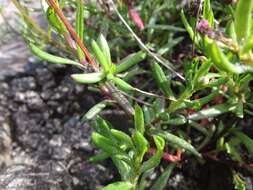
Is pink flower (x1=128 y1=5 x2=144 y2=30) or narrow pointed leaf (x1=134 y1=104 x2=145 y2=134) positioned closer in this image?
narrow pointed leaf (x1=134 y1=104 x2=145 y2=134)

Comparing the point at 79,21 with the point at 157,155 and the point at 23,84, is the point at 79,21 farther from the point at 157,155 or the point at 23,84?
the point at 23,84

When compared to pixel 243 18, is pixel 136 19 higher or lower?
lower

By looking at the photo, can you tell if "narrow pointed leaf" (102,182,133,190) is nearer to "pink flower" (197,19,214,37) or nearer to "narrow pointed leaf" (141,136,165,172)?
"narrow pointed leaf" (141,136,165,172)

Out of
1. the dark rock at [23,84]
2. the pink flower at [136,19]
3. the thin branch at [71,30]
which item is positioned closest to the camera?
the thin branch at [71,30]

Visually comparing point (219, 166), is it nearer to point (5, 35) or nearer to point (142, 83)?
point (142, 83)

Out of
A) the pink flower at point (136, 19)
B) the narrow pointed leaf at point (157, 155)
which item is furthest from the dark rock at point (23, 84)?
the narrow pointed leaf at point (157, 155)

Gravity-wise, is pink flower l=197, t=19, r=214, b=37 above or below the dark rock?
above

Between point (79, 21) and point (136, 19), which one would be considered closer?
point (79, 21)

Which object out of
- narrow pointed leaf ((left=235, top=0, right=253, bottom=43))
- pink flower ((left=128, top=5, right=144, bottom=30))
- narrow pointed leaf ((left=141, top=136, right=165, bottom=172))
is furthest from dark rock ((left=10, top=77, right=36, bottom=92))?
narrow pointed leaf ((left=235, top=0, right=253, bottom=43))

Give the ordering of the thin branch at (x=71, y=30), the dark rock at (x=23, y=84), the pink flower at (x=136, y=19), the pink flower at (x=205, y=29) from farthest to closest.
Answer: the dark rock at (x=23, y=84), the pink flower at (x=136, y=19), the thin branch at (x=71, y=30), the pink flower at (x=205, y=29)

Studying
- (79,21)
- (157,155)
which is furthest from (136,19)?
(157,155)

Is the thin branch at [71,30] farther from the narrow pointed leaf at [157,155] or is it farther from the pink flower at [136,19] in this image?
the pink flower at [136,19]

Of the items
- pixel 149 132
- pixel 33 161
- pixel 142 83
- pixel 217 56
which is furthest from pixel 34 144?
pixel 217 56
